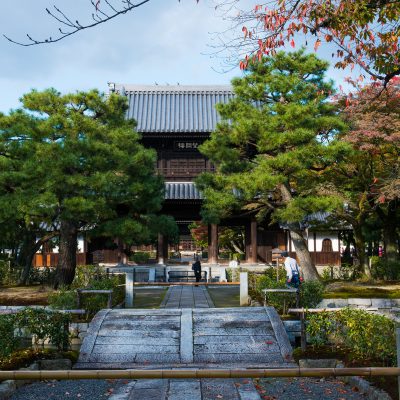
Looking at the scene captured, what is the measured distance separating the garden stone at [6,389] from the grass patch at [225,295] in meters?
7.97

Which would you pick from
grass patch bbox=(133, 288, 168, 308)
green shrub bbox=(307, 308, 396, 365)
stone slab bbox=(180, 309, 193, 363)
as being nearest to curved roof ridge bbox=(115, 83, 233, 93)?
grass patch bbox=(133, 288, 168, 308)

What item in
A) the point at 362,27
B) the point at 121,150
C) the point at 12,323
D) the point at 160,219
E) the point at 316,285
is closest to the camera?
the point at 362,27

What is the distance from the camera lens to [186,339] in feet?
33.5

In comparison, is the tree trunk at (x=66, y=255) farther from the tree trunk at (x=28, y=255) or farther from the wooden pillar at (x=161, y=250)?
the wooden pillar at (x=161, y=250)

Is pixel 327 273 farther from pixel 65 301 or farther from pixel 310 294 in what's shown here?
pixel 65 301

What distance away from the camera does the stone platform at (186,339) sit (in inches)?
370

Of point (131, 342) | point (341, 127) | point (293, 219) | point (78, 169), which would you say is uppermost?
point (341, 127)

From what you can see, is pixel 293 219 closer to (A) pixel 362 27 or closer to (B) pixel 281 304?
(B) pixel 281 304

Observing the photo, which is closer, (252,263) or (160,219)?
(160,219)

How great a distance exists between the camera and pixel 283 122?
55.4 ft

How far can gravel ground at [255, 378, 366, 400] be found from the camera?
7.05 metres

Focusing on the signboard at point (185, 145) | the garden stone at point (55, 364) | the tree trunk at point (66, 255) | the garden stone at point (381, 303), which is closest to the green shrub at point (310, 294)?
the garden stone at point (381, 303)

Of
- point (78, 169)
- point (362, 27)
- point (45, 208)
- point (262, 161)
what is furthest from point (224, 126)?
point (362, 27)

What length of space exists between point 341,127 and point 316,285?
6.96 meters
